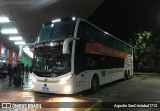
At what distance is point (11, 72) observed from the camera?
15031 millimetres

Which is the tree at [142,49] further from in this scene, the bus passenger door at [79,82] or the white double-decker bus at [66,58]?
the bus passenger door at [79,82]

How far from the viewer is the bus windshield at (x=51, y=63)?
10.4 metres

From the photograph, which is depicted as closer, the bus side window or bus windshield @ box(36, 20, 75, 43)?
the bus side window

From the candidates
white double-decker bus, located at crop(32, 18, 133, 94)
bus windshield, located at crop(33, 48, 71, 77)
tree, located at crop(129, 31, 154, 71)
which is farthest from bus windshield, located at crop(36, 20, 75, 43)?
tree, located at crop(129, 31, 154, 71)

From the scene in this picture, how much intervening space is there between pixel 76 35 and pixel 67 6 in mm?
6832

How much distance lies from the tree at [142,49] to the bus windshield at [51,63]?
1251 inches

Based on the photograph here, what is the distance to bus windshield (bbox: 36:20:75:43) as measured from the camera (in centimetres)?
1089

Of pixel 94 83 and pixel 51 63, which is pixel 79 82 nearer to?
pixel 51 63

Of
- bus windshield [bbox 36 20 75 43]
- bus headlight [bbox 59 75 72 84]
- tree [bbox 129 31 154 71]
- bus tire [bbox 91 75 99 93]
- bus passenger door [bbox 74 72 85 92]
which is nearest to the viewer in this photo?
bus headlight [bbox 59 75 72 84]

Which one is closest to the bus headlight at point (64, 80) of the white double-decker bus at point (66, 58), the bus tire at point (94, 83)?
the white double-decker bus at point (66, 58)

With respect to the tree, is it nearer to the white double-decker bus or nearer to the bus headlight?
the white double-decker bus

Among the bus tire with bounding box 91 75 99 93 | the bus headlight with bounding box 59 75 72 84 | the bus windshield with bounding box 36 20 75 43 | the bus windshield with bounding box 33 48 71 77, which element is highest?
the bus windshield with bounding box 36 20 75 43

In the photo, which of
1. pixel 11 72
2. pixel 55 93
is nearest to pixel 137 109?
pixel 55 93

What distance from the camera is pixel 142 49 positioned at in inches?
1590
